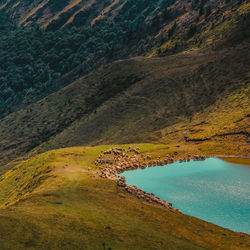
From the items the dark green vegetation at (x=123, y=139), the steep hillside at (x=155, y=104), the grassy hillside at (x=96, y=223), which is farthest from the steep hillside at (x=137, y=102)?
the grassy hillside at (x=96, y=223)

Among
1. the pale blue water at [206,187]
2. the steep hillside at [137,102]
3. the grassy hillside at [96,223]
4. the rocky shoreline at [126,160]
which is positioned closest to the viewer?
the grassy hillside at [96,223]

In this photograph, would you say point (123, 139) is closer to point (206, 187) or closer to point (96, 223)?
point (206, 187)

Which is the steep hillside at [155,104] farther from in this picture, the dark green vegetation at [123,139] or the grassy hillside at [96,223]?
the grassy hillside at [96,223]

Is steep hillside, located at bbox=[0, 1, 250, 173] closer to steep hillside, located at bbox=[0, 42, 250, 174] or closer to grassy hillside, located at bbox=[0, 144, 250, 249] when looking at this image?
steep hillside, located at bbox=[0, 42, 250, 174]

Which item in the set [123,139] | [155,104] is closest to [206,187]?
[123,139]

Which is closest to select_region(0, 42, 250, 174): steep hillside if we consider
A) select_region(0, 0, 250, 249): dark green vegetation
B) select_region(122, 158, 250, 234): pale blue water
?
select_region(0, 0, 250, 249): dark green vegetation
